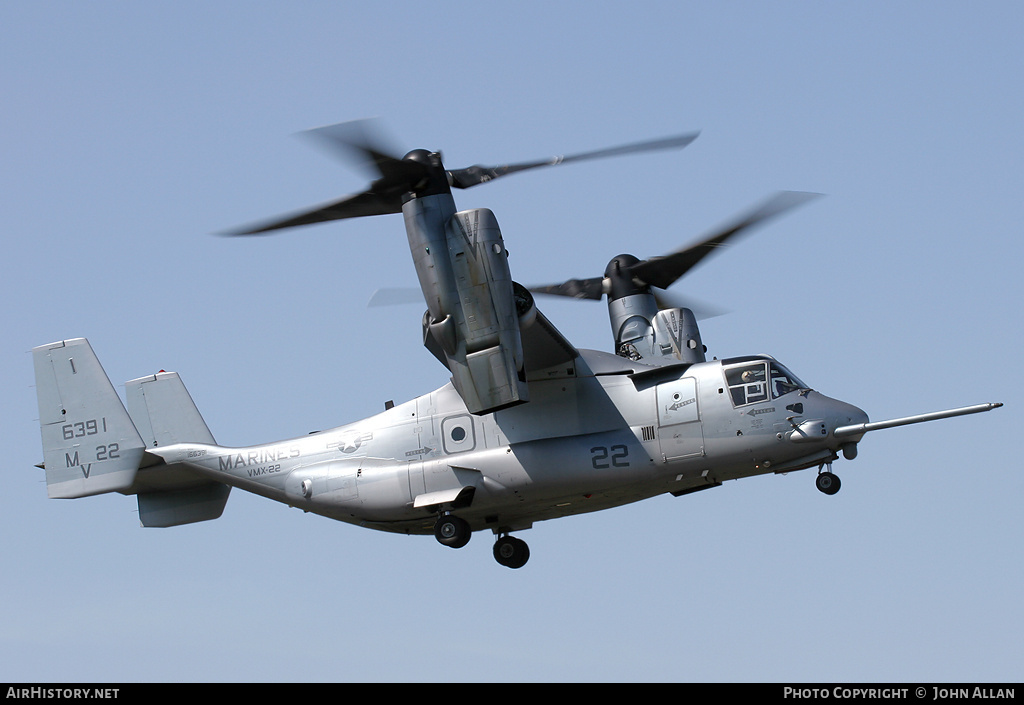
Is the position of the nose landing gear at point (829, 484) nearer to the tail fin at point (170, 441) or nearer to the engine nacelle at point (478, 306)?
the engine nacelle at point (478, 306)

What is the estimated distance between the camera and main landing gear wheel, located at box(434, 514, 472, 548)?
1806cm

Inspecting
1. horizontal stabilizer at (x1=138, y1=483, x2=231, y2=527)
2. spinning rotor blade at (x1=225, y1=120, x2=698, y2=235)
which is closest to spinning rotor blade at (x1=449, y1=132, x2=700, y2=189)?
spinning rotor blade at (x1=225, y1=120, x2=698, y2=235)

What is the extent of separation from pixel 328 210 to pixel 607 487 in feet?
17.8

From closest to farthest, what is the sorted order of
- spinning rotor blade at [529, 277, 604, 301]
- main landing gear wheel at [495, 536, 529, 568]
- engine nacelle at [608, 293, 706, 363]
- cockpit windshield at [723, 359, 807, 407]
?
1. cockpit windshield at [723, 359, 807, 407]
2. main landing gear wheel at [495, 536, 529, 568]
3. engine nacelle at [608, 293, 706, 363]
4. spinning rotor blade at [529, 277, 604, 301]

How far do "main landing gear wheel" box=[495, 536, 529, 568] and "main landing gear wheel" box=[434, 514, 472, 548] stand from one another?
1264 millimetres

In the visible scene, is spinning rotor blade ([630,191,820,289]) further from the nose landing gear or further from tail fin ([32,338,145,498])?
tail fin ([32,338,145,498])

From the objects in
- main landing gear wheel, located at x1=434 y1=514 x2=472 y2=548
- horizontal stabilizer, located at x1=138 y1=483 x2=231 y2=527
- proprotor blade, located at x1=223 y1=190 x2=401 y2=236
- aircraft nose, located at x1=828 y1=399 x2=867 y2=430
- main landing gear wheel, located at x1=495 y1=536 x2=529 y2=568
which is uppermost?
proprotor blade, located at x1=223 y1=190 x2=401 y2=236

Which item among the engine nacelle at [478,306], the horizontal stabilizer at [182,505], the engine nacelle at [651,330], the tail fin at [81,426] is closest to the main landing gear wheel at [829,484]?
the engine nacelle at [651,330]
